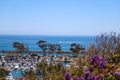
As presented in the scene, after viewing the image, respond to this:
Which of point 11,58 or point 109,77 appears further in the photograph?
point 11,58

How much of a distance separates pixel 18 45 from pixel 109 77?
6887 cm

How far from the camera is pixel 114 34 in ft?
41.4

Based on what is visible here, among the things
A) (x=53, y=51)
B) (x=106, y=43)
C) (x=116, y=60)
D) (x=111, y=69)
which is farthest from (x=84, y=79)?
(x=53, y=51)

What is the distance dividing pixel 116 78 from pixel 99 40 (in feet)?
29.6

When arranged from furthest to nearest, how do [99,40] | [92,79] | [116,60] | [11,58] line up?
[11,58], [99,40], [116,60], [92,79]

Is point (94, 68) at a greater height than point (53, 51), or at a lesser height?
greater

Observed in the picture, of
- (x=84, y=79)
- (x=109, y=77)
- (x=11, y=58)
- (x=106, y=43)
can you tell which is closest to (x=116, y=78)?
(x=109, y=77)

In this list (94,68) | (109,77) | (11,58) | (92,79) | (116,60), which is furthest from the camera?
(11,58)

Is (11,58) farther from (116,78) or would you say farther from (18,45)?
(116,78)

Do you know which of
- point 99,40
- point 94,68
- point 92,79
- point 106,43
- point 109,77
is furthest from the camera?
point 99,40

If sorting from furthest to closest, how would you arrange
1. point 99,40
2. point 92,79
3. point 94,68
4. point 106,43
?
1. point 99,40
2. point 106,43
3. point 94,68
4. point 92,79

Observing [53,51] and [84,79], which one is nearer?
[84,79]

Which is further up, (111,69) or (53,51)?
(111,69)

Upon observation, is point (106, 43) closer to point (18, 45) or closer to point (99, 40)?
point (99, 40)
